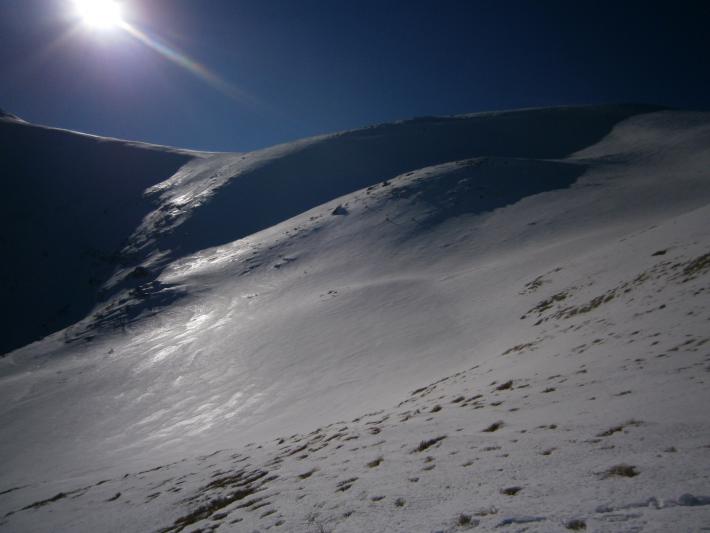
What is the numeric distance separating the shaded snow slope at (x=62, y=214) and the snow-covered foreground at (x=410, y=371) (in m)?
10.8

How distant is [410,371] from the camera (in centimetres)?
1369

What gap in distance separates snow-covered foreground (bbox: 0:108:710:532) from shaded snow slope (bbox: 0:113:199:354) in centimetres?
1084

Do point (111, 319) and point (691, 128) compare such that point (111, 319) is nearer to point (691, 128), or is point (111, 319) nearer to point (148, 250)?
point (148, 250)

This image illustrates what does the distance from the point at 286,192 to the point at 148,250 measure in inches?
758

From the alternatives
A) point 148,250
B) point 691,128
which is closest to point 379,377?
point 148,250

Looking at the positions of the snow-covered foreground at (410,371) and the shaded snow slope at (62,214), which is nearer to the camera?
the snow-covered foreground at (410,371)

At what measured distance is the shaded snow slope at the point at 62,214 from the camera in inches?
1913

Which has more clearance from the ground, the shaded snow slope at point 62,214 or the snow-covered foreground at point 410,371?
the shaded snow slope at point 62,214

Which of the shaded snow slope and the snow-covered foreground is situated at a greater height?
the shaded snow slope

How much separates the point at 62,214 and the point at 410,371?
72384 millimetres

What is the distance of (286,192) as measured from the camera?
2170 inches

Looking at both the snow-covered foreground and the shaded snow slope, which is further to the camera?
the shaded snow slope

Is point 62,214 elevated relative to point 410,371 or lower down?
elevated

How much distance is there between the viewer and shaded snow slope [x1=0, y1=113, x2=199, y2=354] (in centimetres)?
4859
